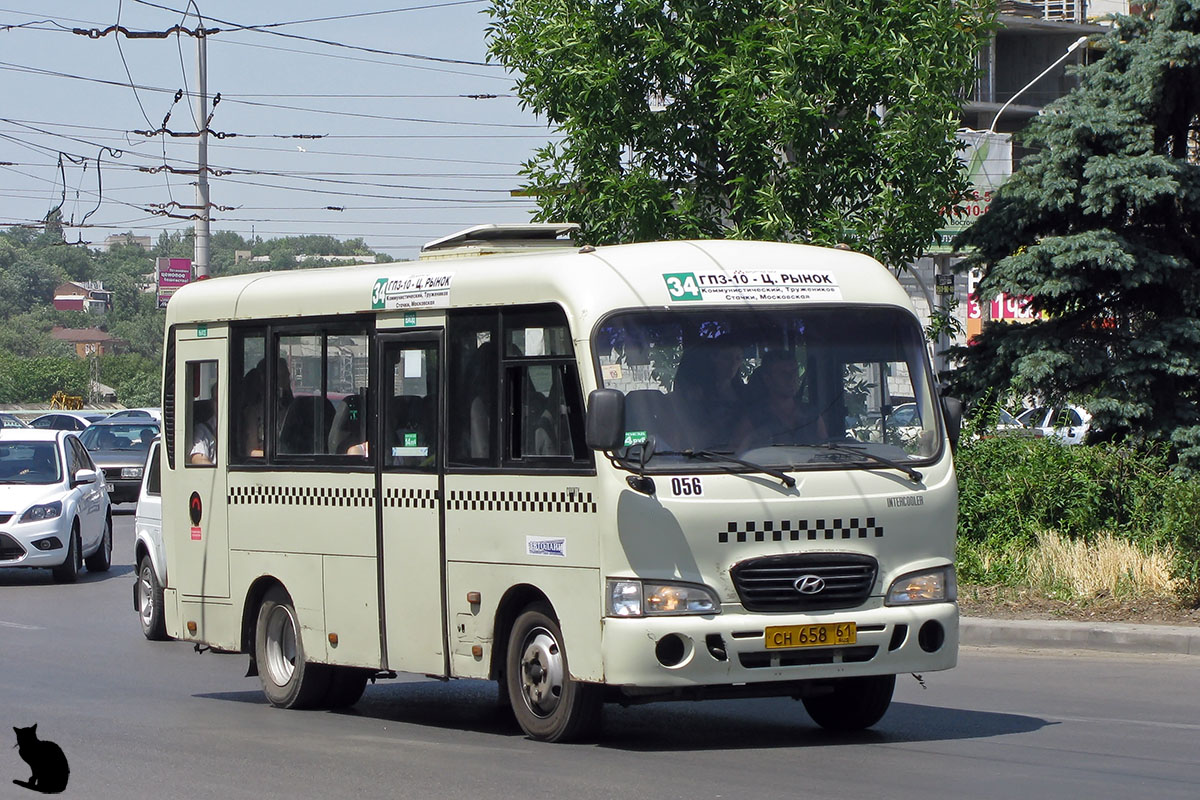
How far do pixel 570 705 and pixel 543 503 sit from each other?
1.03 m

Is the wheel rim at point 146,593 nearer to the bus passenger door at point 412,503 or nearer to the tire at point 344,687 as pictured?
the tire at point 344,687

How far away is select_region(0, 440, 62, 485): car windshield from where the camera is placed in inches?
874

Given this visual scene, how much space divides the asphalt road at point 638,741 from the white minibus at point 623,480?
389 millimetres

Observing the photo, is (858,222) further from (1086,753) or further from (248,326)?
(1086,753)

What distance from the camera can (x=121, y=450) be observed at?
3606 centimetres

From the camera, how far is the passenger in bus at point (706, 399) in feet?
30.9

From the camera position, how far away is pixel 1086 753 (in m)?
9.17

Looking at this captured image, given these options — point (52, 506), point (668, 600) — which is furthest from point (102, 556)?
point (668, 600)

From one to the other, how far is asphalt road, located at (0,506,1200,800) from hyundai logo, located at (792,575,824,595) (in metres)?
0.79

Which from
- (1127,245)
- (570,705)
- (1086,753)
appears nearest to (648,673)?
(570,705)

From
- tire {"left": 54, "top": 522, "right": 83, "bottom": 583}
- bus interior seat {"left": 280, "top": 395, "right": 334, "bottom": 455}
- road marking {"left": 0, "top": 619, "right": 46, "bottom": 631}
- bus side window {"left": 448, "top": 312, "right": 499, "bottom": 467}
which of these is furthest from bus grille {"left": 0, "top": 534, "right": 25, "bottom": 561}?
bus side window {"left": 448, "top": 312, "right": 499, "bottom": 467}

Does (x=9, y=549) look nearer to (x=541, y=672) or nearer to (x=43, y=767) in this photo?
(x=541, y=672)

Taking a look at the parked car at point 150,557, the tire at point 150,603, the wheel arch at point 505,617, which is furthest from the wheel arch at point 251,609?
the tire at point 150,603

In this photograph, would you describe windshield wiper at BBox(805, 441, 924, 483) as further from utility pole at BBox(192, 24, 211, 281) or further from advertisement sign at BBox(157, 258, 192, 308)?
advertisement sign at BBox(157, 258, 192, 308)
